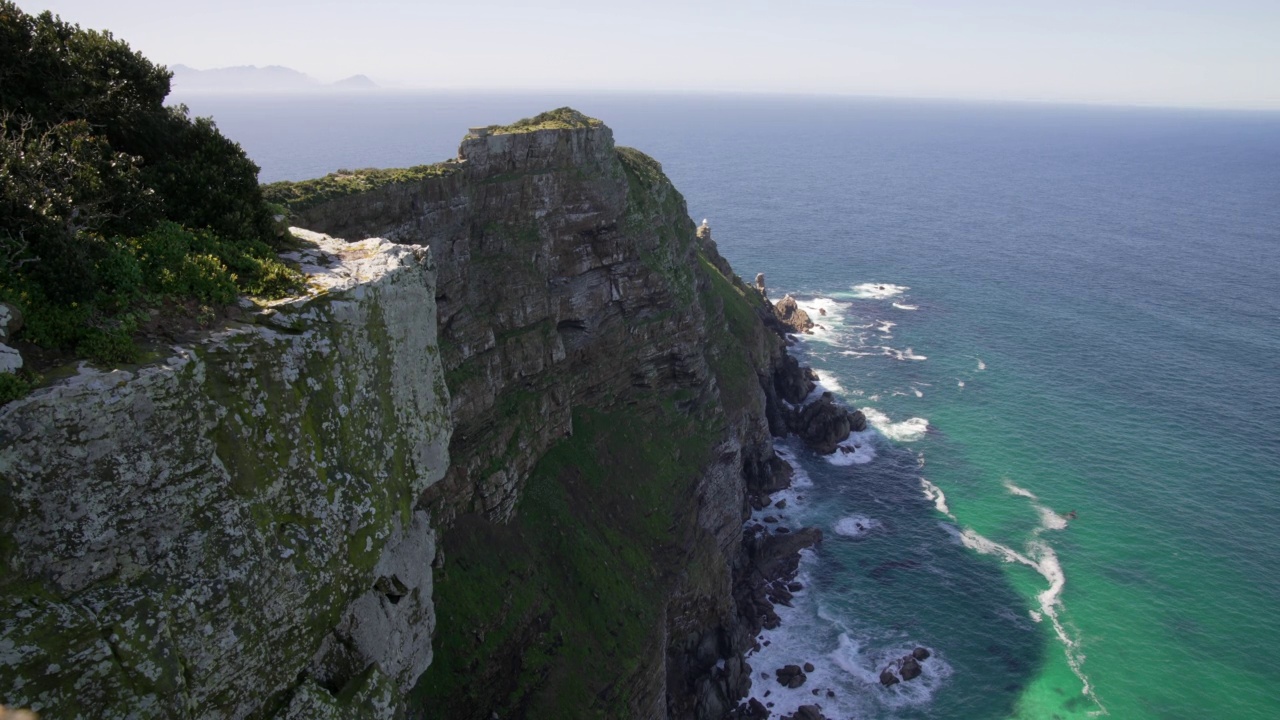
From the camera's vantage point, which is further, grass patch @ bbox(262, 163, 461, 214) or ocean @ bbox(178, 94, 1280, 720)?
ocean @ bbox(178, 94, 1280, 720)

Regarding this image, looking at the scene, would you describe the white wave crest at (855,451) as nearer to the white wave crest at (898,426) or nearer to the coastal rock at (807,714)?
the white wave crest at (898,426)

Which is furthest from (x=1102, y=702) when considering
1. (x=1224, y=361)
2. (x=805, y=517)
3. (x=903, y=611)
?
(x=1224, y=361)

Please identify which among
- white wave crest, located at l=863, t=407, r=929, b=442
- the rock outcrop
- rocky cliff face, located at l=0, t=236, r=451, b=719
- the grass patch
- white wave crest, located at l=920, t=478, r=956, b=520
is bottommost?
white wave crest, located at l=920, t=478, r=956, b=520

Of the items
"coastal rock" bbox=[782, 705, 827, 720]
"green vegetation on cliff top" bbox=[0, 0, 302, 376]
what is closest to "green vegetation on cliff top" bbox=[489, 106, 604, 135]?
"green vegetation on cliff top" bbox=[0, 0, 302, 376]

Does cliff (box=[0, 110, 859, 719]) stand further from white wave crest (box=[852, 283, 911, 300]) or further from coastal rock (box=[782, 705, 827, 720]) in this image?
white wave crest (box=[852, 283, 911, 300])

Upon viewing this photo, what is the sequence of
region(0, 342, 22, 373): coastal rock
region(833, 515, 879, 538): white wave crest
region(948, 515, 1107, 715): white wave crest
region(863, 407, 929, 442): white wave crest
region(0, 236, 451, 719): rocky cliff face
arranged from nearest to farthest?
region(0, 236, 451, 719): rocky cliff face, region(0, 342, 22, 373): coastal rock, region(948, 515, 1107, 715): white wave crest, region(833, 515, 879, 538): white wave crest, region(863, 407, 929, 442): white wave crest

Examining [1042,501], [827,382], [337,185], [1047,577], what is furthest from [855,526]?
[337,185]
